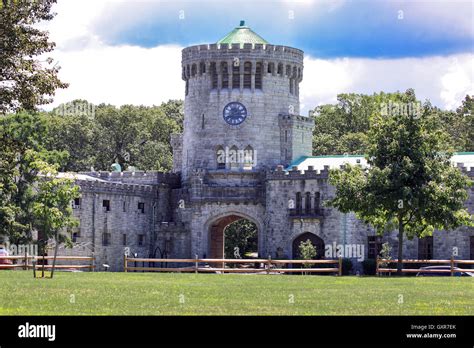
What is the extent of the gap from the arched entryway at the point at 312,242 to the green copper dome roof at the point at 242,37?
15.8 m

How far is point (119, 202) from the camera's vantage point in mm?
93438

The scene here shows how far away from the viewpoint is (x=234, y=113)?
9388 cm

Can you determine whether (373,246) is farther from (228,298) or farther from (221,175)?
(228,298)

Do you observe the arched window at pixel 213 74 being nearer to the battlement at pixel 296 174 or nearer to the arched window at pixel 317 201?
the battlement at pixel 296 174

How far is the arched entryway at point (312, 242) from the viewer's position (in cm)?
8725

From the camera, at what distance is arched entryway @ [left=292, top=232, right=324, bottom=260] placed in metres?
87.2

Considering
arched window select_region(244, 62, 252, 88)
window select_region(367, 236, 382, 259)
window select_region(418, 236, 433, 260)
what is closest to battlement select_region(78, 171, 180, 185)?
arched window select_region(244, 62, 252, 88)

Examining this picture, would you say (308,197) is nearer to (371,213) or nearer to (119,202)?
(119,202)

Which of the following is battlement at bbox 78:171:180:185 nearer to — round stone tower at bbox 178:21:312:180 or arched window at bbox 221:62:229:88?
round stone tower at bbox 178:21:312:180

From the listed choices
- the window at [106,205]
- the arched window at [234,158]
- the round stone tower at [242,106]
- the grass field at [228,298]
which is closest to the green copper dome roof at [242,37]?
the round stone tower at [242,106]

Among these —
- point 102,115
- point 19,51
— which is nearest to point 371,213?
point 19,51

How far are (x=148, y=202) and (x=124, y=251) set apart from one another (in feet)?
16.0

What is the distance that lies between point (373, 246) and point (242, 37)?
66.2 feet

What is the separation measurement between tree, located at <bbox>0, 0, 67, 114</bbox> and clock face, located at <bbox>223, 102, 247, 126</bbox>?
158ft
